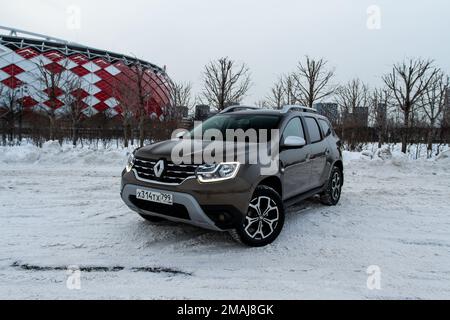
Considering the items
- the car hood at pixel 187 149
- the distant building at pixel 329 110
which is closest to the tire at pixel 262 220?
the car hood at pixel 187 149

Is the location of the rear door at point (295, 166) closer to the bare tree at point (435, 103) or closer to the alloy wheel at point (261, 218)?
the alloy wheel at point (261, 218)

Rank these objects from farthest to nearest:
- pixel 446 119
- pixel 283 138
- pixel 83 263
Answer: pixel 446 119 → pixel 283 138 → pixel 83 263

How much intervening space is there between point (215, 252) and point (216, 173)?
0.92 metres

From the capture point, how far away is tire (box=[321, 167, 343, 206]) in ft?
18.7

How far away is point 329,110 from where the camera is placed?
21.2 metres

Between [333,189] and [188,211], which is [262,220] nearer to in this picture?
[188,211]

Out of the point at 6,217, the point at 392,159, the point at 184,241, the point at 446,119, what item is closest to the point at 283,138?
the point at 184,241

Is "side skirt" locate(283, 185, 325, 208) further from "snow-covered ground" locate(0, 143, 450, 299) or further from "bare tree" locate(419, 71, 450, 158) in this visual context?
"bare tree" locate(419, 71, 450, 158)

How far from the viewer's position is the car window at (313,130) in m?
5.11

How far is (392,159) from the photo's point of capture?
437 inches

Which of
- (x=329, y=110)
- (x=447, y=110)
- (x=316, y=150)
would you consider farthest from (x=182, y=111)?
(x=316, y=150)

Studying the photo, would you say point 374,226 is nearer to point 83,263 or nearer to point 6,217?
point 83,263

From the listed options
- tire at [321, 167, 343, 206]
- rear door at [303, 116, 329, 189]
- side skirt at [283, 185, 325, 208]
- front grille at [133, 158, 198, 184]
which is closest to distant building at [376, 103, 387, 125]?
tire at [321, 167, 343, 206]
